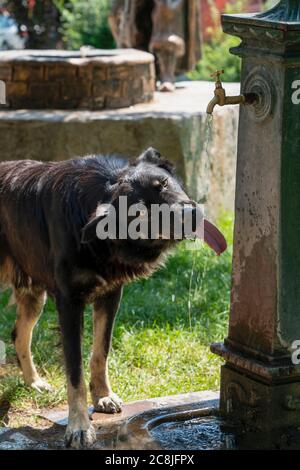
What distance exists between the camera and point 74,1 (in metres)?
15.4

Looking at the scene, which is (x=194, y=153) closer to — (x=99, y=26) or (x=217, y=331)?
(x=217, y=331)

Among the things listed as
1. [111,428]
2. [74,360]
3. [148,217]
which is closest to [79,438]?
[111,428]

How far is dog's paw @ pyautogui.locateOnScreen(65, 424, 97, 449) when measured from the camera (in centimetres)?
471

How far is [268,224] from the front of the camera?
4637mm

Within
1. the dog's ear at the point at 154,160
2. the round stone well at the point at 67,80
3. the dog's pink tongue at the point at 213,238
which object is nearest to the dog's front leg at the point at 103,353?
the dog's ear at the point at 154,160

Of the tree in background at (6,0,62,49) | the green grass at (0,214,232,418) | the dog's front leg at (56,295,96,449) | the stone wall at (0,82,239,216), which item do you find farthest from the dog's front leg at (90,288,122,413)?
the tree in background at (6,0,62,49)

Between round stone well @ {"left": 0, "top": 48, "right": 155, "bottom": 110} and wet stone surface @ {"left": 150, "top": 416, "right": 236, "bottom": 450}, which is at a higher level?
round stone well @ {"left": 0, "top": 48, "right": 155, "bottom": 110}

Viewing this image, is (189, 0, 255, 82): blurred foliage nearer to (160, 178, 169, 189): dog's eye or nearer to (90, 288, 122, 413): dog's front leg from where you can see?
(90, 288, 122, 413): dog's front leg

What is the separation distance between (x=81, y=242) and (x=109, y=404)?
1.06m

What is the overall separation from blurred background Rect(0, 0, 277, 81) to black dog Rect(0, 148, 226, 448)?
357 inches

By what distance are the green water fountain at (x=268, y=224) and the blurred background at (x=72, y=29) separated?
943 centimetres

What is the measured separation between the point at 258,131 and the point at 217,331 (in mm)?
2456

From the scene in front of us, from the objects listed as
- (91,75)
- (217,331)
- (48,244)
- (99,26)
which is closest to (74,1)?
(99,26)

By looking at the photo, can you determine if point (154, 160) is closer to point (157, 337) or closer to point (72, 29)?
point (157, 337)
